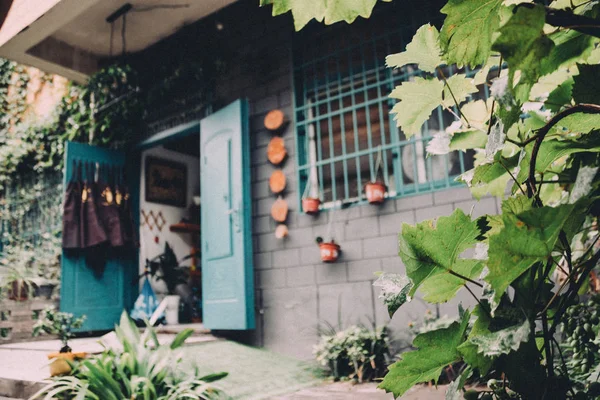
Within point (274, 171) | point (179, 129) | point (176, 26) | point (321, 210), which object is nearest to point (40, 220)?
point (179, 129)

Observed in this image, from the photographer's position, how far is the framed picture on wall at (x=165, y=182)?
269 inches

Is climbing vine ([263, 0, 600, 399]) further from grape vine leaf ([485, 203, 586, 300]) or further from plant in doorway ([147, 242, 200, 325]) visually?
plant in doorway ([147, 242, 200, 325])

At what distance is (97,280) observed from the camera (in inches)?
219

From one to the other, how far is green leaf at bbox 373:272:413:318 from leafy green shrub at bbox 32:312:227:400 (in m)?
2.41

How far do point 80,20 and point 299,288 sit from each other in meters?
3.73

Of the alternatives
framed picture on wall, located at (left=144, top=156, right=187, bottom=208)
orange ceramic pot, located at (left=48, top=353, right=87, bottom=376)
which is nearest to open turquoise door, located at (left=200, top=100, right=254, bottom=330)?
orange ceramic pot, located at (left=48, top=353, right=87, bottom=376)

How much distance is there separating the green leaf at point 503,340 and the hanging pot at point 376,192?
3.66 metres

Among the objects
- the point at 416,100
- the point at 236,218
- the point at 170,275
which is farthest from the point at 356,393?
the point at 170,275

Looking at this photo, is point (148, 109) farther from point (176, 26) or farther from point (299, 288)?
point (299, 288)

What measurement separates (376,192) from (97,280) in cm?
340

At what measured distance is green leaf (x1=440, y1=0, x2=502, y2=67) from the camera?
1.77 ft

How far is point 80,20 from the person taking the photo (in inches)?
211

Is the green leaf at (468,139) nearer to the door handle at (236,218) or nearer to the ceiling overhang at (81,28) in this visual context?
the door handle at (236,218)

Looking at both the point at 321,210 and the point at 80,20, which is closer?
the point at 321,210
